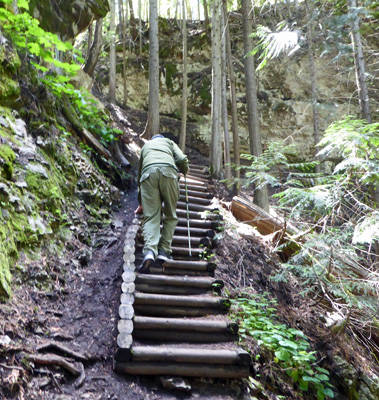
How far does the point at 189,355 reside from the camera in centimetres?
341

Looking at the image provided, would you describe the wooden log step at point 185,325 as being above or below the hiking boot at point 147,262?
below

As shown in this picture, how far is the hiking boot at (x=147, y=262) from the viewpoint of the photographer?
14.7 ft

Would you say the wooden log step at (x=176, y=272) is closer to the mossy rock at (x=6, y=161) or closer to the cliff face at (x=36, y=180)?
the cliff face at (x=36, y=180)

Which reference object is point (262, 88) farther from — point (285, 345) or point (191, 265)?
point (285, 345)

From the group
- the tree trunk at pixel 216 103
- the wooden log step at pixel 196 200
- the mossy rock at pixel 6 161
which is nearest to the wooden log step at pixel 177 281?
the mossy rock at pixel 6 161

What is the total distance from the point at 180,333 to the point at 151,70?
9673 millimetres

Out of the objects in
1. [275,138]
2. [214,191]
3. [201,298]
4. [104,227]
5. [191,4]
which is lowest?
[201,298]

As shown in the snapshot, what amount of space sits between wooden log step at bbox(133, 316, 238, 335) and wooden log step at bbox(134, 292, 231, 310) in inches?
12.7

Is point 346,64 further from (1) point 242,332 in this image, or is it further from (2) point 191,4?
(1) point 242,332

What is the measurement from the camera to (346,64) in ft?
58.6

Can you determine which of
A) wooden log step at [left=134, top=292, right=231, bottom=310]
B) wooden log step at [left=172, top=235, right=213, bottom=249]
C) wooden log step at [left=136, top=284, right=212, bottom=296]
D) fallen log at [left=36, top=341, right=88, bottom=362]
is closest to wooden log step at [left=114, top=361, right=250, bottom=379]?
fallen log at [left=36, top=341, right=88, bottom=362]

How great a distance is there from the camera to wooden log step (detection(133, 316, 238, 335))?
3.75m

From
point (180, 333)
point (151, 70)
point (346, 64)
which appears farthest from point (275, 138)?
point (180, 333)

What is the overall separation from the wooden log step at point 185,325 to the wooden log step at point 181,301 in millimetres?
322
